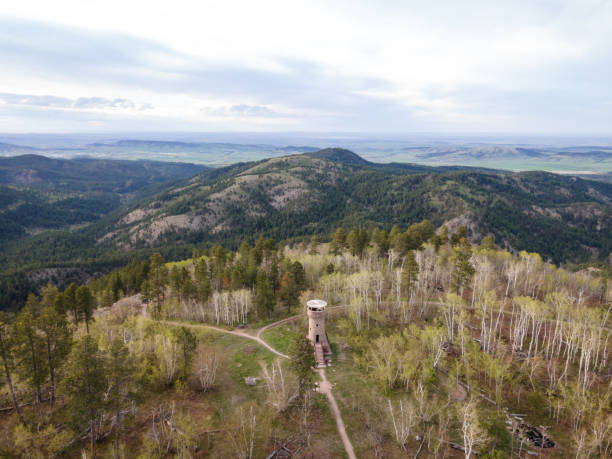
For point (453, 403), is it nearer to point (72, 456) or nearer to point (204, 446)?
point (204, 446)

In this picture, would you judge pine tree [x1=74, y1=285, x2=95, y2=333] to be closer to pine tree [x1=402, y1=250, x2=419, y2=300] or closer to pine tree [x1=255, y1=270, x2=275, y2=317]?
pine tree [x1=255, y1=270, x2=275, y2=317]

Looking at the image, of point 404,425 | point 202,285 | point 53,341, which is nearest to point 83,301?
point 202,285

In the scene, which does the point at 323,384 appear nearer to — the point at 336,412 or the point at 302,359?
the point at 336,412

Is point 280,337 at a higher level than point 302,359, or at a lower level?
lower

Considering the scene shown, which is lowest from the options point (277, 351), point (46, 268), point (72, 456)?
point (46, 268)

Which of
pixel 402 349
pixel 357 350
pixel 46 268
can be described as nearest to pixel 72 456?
pixel 357 350

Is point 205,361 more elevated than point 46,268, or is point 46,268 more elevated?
point 205,361

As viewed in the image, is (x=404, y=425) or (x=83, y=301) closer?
(x=404, y=425)

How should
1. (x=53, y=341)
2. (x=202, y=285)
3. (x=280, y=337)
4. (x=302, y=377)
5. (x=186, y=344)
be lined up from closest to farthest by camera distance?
(x=53, y=341), (x=302, y=377), (x=186, y=344), (x=280, y=337), (x=202, y=285)
